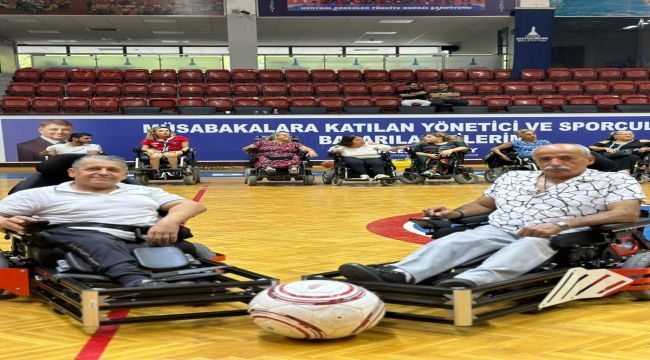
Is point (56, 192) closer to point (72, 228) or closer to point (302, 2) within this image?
point (72, 228)

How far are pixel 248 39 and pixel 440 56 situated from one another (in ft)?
16.4

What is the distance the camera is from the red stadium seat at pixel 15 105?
13062mm

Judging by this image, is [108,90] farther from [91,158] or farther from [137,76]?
[91,158]

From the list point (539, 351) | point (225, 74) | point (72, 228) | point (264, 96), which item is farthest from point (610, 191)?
point (225, 74)

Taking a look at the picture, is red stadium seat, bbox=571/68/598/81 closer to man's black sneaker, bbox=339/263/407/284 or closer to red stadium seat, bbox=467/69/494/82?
red stadium seat, bbox=467/69/494/82

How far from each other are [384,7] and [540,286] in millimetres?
14644

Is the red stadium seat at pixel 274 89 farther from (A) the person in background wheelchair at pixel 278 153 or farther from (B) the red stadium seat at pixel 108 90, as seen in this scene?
(A) the person in background wheelchair at pixel 278 153

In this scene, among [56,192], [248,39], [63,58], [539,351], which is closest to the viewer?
[539,351]

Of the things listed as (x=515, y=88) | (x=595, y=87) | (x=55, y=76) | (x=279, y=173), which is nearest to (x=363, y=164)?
(x=279, y=173)

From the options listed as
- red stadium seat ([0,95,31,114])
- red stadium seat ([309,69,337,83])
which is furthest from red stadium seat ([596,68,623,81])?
red stadium seat ([0,95,31,114])

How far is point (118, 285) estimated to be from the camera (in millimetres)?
2760

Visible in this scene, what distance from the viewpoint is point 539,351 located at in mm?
2240

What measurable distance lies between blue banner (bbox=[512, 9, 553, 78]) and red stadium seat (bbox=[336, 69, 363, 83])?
13.6ft

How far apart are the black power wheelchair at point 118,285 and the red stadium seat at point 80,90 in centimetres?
1159
